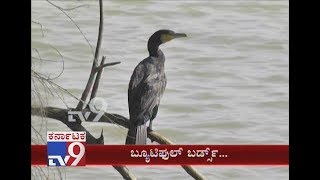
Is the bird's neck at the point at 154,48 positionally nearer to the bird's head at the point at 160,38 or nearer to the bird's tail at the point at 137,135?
the bird's head at the point at 160,38

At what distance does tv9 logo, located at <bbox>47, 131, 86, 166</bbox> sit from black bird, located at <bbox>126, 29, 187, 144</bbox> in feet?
0.55

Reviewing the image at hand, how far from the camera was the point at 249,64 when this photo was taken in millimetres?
3404

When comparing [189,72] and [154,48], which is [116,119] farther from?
[189,72]

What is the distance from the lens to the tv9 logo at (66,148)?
2982 millimetres

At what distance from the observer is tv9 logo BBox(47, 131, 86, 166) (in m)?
2.98

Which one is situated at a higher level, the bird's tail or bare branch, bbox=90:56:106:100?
bare branch, bbox=90:56:106:100

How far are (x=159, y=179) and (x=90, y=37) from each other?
20.5 inches

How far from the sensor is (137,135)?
3.05 m

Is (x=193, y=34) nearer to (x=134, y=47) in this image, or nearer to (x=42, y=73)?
(x=134, y=47)

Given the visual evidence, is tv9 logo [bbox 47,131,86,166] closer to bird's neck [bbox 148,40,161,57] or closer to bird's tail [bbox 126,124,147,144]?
bird's tail [bbox 126,124,147,144]

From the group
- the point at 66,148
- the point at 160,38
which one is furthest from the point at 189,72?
the point at 66,148

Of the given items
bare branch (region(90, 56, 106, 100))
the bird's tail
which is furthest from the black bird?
bare branch (region(90, 56, 106, 100))

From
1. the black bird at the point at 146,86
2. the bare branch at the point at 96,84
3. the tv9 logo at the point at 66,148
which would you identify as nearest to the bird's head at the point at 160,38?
the black bird at the point at 146,86
